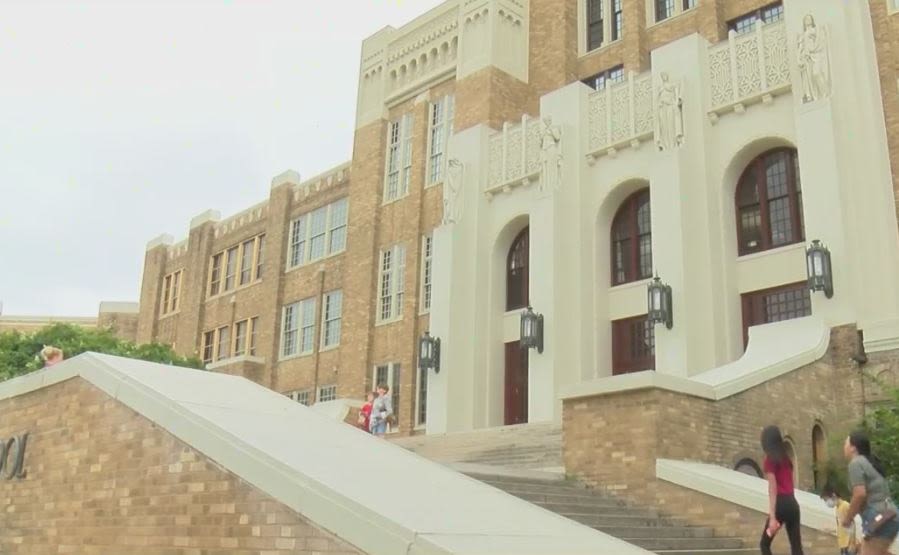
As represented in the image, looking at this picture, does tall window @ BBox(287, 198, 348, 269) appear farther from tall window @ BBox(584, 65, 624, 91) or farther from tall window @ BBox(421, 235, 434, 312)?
tall window @ BBox(584, 65, 624, 91)

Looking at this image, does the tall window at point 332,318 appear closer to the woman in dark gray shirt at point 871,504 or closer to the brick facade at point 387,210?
the brick facade at point 387,210

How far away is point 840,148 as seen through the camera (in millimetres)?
16594

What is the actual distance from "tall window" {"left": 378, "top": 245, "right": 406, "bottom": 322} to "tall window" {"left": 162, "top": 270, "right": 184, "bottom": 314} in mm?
15707

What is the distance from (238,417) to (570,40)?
21.8 m

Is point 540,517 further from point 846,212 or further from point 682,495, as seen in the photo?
point 846,212

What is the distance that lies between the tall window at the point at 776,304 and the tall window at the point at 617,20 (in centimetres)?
1099

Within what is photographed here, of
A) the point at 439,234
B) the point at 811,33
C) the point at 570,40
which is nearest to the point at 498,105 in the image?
the point at 570,40

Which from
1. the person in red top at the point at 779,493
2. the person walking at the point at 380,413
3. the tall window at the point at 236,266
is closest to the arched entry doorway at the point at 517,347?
the person walking at the point at 380,413

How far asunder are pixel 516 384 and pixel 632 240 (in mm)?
4901

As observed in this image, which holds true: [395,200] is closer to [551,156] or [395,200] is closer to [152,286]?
[551,156]

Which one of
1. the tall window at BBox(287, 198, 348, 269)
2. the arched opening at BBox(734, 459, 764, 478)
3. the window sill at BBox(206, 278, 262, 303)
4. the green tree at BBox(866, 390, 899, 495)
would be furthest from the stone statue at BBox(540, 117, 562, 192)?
the window sill at BBox(206, 278, 262, 303)

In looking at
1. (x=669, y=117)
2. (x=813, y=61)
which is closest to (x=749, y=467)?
(x=813, y=61)

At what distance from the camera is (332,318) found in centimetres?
3094

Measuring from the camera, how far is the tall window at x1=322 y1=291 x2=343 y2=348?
30594mm
